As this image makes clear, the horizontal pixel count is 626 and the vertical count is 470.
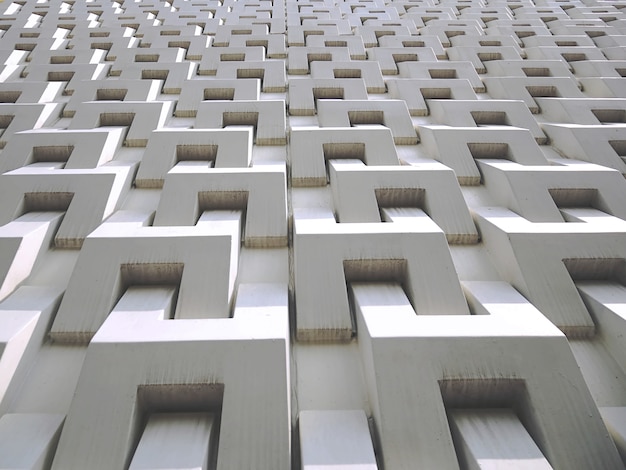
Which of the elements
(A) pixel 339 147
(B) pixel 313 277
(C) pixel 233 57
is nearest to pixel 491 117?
(A) pixel 339 147

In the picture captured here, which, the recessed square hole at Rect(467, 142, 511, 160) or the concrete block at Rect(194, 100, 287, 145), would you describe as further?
the concrete block at Rect(194, 100, 287, 145)

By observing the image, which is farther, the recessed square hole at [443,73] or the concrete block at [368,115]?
the recessed square hole at [443,73]

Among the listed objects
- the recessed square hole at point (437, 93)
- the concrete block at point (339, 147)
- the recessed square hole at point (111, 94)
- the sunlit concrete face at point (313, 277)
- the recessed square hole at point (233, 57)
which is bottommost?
the sunlit concrete face at point (313, 277)

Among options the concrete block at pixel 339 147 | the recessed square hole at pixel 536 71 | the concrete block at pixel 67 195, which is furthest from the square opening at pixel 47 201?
the recessed square hole at pixel 536 71

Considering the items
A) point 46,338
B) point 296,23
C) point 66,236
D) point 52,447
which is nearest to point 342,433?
point 52,447

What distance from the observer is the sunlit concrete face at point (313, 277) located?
0.47m

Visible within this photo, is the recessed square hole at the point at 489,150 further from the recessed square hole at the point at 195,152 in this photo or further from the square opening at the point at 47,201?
the square opening at the point at 47,201

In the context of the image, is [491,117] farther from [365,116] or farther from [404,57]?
[404,57]

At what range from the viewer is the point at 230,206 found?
79 centimetres

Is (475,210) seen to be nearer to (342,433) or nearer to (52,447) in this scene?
(342,433)

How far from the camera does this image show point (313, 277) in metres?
0.62

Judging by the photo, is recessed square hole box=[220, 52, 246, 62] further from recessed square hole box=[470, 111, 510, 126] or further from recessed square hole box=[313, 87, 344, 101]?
recessed square hole box=[470, 111, 510, 126]

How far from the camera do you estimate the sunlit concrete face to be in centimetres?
47

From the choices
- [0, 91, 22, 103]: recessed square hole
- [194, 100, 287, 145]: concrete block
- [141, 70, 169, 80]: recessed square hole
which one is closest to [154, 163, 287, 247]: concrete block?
[194, 100, 287, 145]: concrete block
